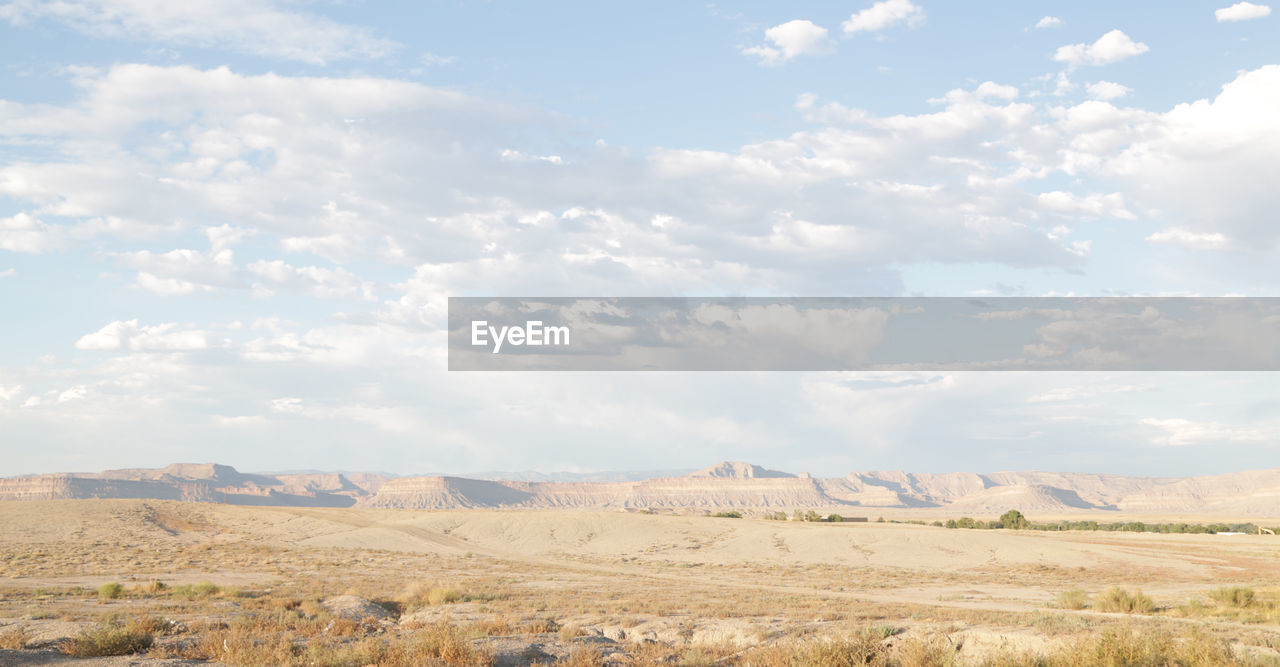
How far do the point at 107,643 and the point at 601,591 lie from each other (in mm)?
22063

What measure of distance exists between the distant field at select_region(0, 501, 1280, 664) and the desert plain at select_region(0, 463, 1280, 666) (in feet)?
0.45

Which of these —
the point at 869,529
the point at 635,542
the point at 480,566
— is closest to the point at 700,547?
the point at 635,542

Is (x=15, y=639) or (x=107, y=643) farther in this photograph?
(x=15, y=639)

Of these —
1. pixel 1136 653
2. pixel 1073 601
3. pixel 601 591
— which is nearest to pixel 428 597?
pixel 601 591

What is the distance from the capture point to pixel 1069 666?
13.3 metres

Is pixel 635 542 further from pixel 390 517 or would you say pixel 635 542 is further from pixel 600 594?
pixel 600 594

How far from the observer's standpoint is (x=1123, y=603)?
27.9 m

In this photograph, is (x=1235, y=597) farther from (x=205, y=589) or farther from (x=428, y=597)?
(x=205, y=589)

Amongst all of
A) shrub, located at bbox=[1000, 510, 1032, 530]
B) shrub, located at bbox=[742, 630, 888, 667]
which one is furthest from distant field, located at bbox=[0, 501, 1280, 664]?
shrub, located at bbox=[1000, 510, 1032, 530]

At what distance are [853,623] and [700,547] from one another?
48236mm

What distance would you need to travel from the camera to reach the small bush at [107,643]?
14.6 meters

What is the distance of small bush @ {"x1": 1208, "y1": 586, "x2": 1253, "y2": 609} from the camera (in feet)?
92.6

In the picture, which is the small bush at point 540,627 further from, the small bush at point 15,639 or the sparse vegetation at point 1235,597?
the sparse vegetation at point 1235,597

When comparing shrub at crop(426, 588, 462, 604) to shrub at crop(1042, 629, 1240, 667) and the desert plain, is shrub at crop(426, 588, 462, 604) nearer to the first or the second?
the desert plain
